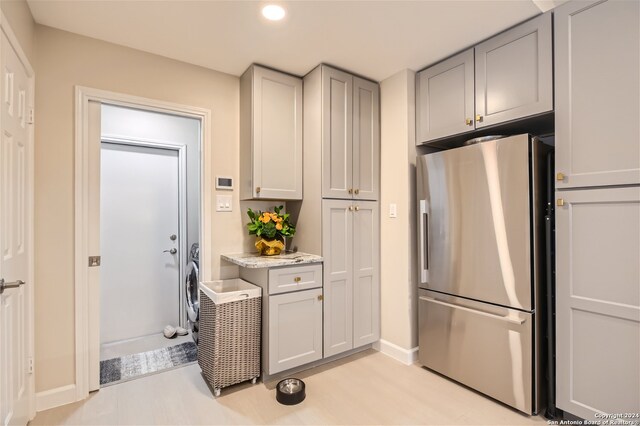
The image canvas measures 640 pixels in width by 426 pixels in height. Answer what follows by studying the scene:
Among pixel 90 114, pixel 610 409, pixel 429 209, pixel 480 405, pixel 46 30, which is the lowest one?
pixel 480 405

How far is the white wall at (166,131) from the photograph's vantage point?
3.05m

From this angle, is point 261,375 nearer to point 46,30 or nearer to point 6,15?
point 6,15

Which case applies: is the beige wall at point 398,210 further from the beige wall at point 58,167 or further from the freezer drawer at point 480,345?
the beige wall at point 58,167

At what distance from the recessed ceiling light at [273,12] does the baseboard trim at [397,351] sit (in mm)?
2562

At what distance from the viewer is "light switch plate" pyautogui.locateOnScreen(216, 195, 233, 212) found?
265 cm

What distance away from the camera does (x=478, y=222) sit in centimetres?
216

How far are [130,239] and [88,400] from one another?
150cm

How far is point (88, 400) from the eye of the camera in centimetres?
211

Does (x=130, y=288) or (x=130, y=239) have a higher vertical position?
(x=130, y=239)

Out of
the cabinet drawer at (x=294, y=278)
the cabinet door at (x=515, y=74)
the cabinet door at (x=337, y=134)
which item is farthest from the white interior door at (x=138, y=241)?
the cabinet door at (x=515, y=74)

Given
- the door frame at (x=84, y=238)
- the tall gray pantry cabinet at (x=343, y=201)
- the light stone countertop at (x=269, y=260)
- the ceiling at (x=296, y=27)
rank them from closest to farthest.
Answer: the ceiling at (x=296, y=27) → the door frame at (x=84, y=238) → the light stone countertop at (x=269, y=260) → the tall gray pantry cabinet at (x=343, y=201)

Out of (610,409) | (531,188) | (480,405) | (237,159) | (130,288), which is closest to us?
(610,409)

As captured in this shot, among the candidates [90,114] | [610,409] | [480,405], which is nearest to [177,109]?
[90,114]

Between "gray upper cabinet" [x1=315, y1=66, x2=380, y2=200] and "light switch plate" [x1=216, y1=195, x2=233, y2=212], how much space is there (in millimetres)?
794
